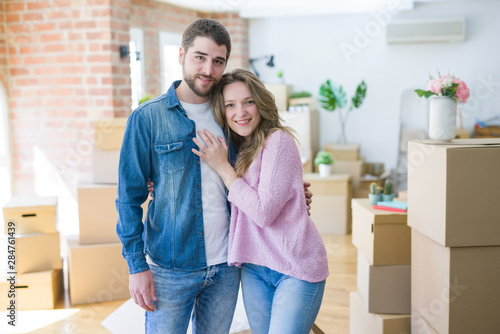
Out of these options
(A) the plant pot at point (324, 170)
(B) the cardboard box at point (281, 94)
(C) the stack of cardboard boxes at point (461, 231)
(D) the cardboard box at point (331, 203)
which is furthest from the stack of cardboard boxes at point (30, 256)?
(B) the cardboard box at point (281, 94)

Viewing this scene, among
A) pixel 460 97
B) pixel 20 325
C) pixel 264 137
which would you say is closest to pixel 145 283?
pixel 264 137

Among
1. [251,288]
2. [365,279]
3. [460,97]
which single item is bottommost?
[365,279]

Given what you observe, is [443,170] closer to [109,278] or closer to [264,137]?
[264,137]

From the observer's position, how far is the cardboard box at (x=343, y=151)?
605 centimetres

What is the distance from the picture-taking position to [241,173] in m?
1.71

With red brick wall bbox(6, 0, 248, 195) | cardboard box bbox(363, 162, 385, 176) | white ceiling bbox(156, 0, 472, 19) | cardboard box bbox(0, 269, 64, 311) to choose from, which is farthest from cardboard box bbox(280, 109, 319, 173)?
cardboard box bbox(0, 269, 64, 311)

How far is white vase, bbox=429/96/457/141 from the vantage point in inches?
84.3

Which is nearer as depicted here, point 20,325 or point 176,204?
point 176,204

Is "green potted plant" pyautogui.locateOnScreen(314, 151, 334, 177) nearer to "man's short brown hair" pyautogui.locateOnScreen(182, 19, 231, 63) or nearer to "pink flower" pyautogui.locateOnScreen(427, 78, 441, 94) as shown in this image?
"pink flower" pyautogui.locateOnScreen(427, 78, 441, 94)

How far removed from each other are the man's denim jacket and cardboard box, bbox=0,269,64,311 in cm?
215

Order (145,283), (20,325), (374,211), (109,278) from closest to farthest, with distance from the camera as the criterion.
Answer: (145,283) → (374,211) → (20,325) → (109,278)

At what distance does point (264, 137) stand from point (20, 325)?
241cm

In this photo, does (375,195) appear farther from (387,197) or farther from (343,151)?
(343,151)

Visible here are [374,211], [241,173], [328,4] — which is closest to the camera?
[241,173]
